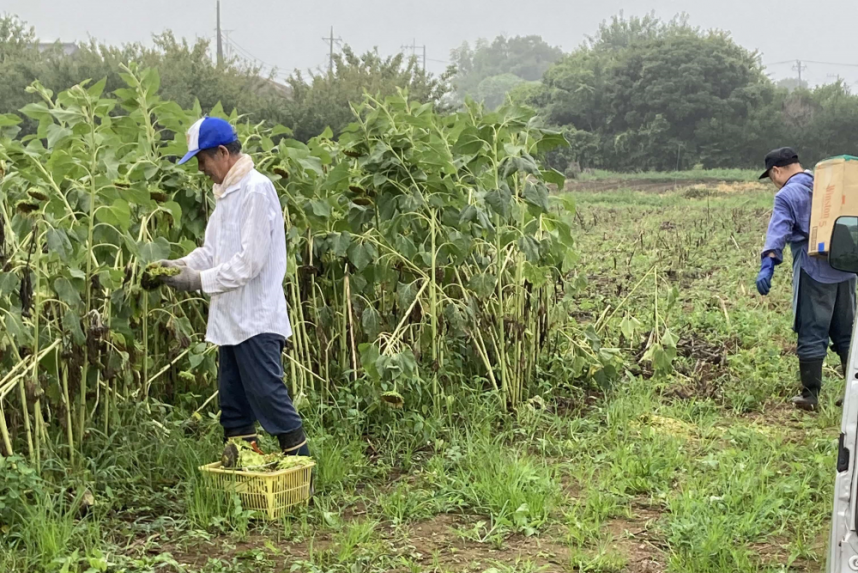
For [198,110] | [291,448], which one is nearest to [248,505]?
[291,448]

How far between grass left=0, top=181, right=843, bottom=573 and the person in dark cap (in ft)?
0.83

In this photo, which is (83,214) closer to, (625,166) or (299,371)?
(299,371)

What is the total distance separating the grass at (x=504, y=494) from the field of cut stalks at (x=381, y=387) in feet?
0.05

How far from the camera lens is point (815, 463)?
189 inches

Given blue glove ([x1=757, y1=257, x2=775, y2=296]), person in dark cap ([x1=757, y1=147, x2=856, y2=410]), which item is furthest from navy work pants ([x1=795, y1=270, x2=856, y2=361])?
blue glove ([x1=757, y1=257, x2=775, y2=296])

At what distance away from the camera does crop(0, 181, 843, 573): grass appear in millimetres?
3688

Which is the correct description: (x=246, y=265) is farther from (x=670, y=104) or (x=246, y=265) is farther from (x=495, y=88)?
(x=495, y=88)

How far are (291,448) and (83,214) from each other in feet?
4.39

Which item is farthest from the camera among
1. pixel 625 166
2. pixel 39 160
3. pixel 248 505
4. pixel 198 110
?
pixel 625 166

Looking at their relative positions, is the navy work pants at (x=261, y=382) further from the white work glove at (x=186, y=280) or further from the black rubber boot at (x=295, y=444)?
the white work glove at (x=186, y=280)

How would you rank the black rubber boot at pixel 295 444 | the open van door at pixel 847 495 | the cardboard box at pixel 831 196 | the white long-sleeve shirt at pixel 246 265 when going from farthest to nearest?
the cardboard box at pixel 831 196, the black rubber boot at pixel 295 444, the white long-sleeve shirt at pixel 246 265, the open van door at pixel 847 495

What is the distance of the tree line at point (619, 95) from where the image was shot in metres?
31.8

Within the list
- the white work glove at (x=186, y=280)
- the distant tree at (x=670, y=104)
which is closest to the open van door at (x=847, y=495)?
the white work glove at (x=186, y=280)

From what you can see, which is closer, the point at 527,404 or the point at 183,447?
the point at 183,447
